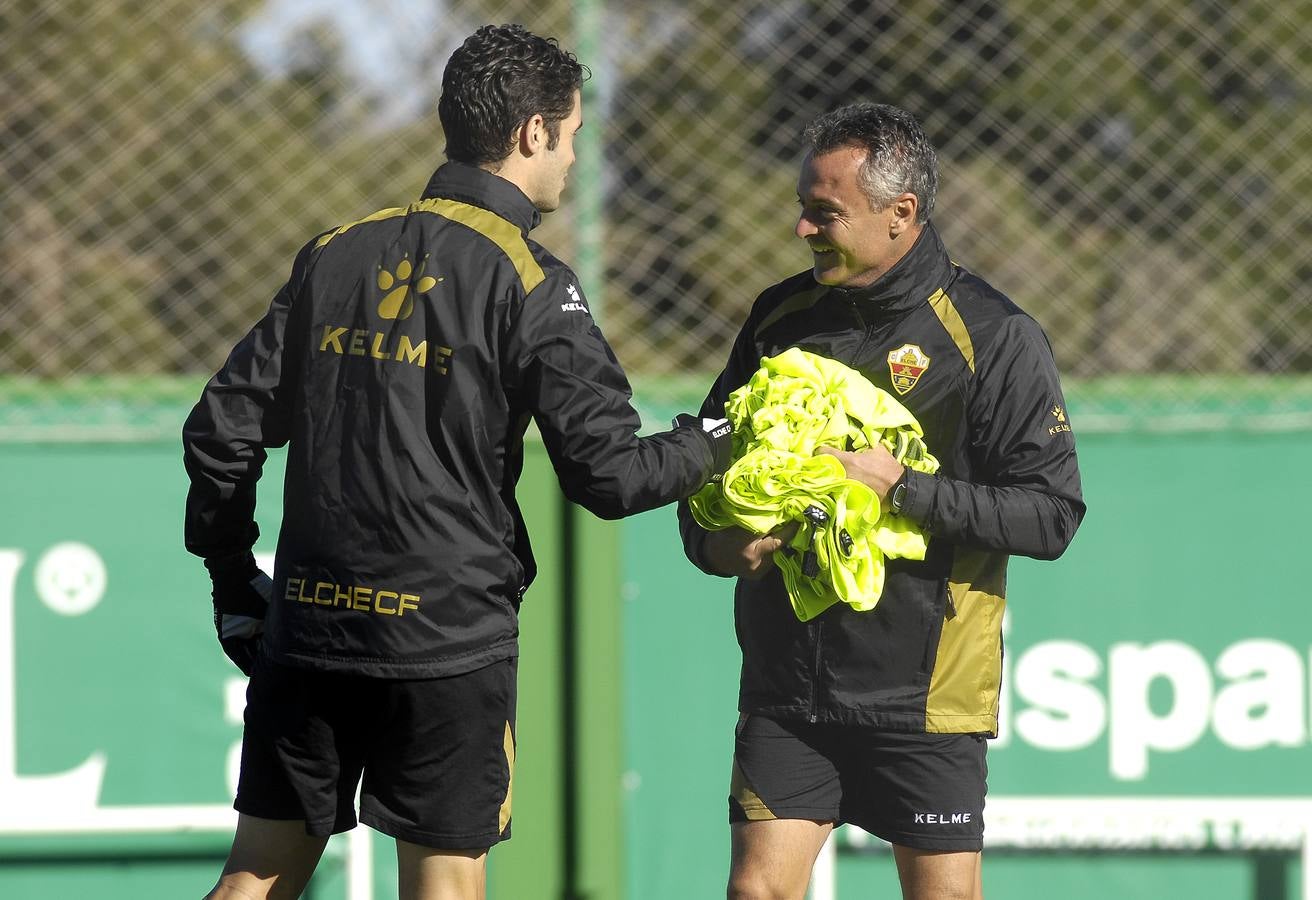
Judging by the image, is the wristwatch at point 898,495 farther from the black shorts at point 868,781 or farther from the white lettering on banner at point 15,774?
the white lettering on banner at point 15,774

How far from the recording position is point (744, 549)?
3.03 metres

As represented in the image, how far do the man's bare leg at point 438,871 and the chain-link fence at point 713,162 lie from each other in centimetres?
319

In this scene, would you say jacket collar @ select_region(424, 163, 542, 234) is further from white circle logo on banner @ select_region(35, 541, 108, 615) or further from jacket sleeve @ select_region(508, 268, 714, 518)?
white circle logo on banner @ select_region(35, 541, 108, 615)

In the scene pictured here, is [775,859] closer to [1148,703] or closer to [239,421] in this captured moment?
[239,421]

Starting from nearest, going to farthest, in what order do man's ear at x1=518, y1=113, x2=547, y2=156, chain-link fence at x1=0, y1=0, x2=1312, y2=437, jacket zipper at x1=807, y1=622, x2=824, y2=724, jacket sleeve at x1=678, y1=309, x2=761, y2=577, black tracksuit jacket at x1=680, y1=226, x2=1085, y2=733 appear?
man's ear at x1=518, y1=113, x2=547, y2=156 < black tracksuit jacket at x1=680, y1=226, x2=1085, y2=733 < jacket zipper at x1=807, y1=622, x2=824, y2=724 < jacket sleeve at x1=678, y1=309, x2=761, y2=577 < chain-link fence at x1=0, y1=0, x2=1312, y2=437

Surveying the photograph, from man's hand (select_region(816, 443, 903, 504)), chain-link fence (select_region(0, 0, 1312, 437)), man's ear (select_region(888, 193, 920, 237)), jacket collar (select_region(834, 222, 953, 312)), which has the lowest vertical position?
man's hand (select_region(816, 443, 903, 504))

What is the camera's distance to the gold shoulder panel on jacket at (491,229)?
2.71 meters

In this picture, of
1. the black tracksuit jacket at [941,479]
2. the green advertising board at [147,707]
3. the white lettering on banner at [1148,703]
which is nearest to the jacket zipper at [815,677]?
the black tracksuit jacket at [941,479]

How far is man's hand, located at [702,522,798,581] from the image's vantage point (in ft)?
9.84

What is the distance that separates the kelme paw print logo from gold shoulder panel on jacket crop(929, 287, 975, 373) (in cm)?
97

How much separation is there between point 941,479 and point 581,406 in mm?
701

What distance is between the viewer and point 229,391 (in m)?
2.84

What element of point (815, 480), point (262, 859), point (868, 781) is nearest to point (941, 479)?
point (815, 480)

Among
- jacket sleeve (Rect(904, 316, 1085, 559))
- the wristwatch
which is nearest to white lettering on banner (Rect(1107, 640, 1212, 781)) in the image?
jacket sleeve (Rect(904, 316, 1085, 559))
